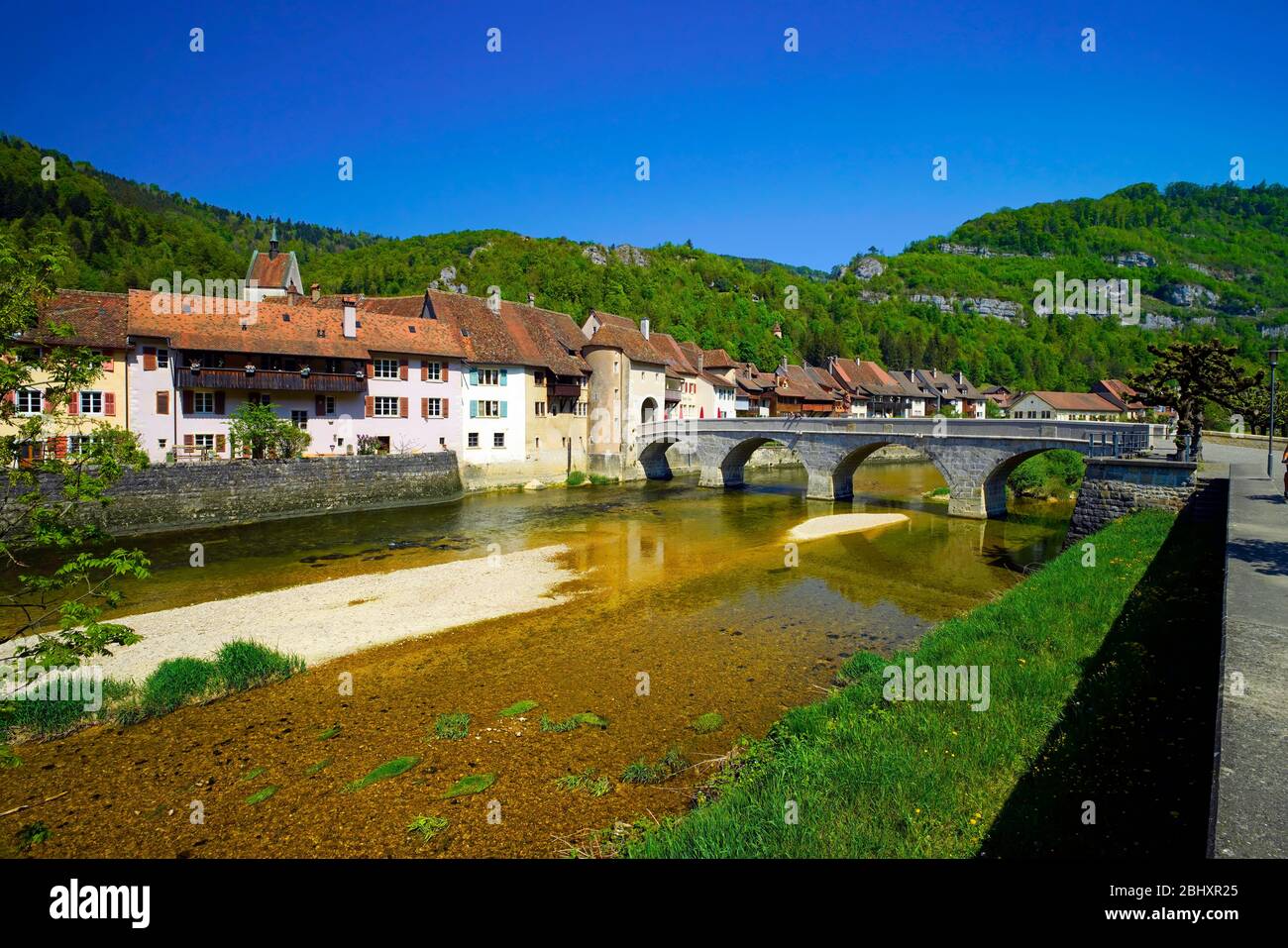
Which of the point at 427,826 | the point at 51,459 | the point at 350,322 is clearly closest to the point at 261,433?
the point at 350,322

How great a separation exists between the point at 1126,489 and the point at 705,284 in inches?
5714

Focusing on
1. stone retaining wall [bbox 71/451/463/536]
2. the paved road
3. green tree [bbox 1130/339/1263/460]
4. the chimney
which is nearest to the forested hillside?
the chimney

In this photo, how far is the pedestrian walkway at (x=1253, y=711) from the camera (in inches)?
169

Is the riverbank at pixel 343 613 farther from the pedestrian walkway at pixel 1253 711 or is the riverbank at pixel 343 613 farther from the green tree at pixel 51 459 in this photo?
the pedestrian walkway at pixel 1253 711

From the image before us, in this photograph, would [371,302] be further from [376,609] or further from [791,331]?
[791,331]

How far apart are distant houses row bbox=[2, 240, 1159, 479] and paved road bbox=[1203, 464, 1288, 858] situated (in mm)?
29552

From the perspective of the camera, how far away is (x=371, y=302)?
52125 millimetres

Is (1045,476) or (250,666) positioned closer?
(250,666)

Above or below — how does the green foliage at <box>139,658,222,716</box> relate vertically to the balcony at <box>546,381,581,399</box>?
below

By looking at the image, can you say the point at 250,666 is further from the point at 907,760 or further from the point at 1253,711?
the point at 1253,711

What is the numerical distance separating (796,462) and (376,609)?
2386 inches

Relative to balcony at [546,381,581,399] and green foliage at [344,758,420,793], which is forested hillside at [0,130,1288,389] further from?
green foliage at [344,758,420,793]

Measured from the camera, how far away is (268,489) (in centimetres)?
3591

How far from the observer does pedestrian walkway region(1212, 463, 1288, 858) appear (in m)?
4.29
